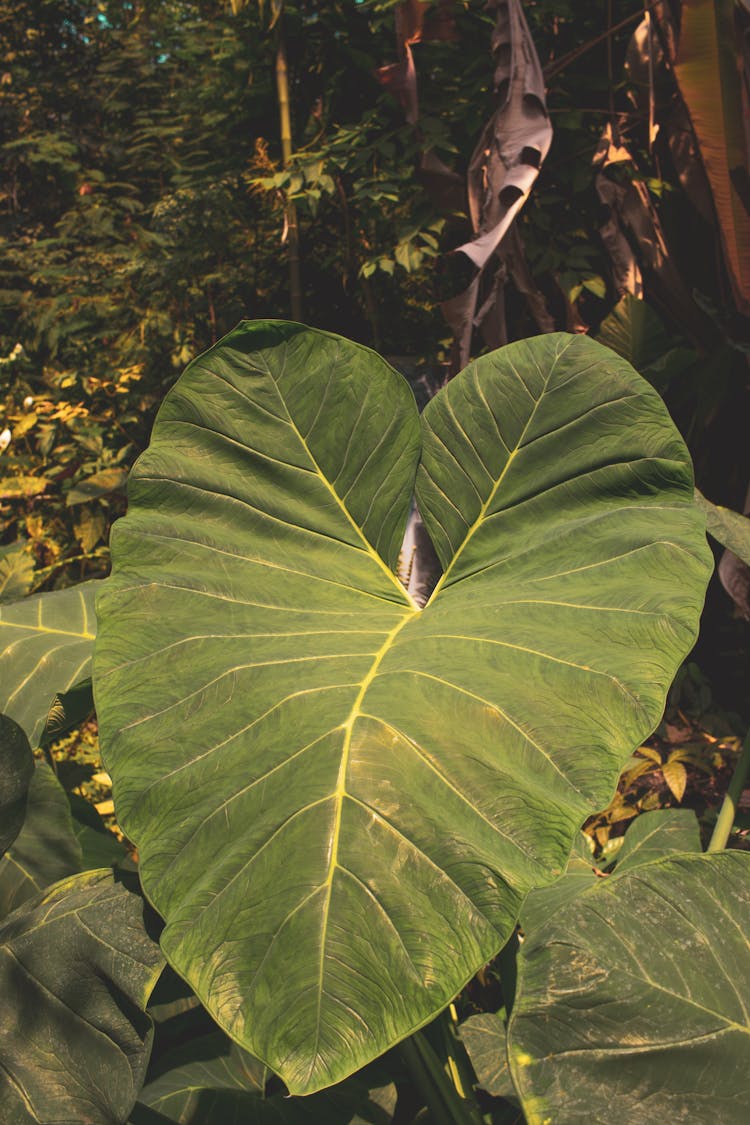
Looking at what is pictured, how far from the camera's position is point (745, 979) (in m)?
0.62

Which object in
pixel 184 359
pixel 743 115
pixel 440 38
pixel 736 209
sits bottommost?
pixel 184 359

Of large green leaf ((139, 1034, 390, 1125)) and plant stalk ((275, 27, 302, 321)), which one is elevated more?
plant stalk ((275, 27, 302, 321))

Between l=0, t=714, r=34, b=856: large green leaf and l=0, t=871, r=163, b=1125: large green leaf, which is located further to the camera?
l=0, t=714, r=34, b=856: large green leaf

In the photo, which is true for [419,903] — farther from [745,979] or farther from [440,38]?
[440,38]

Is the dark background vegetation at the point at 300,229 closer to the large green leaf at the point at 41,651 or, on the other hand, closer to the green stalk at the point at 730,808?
the large green leaf at the point at 41,651

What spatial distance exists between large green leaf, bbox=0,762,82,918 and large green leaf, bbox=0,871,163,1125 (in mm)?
185

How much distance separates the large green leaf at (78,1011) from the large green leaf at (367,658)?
156mm

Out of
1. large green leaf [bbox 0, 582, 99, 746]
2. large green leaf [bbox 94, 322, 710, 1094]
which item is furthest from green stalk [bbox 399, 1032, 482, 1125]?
large green leaf [bbox 0, 582, 99, 746]

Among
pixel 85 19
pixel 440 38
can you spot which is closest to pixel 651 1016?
pixel 440 38

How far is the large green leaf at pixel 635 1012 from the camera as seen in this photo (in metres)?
0.56

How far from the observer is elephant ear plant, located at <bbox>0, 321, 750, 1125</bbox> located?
1.85ft

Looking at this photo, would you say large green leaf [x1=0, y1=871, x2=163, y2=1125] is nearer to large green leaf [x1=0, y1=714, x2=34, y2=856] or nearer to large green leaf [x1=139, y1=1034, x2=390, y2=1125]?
large green leaf [x1=0, y1=714, x2=34, y2=856]

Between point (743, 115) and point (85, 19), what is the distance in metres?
4.65

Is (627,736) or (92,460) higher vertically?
(627,736)
